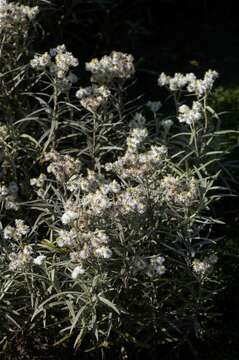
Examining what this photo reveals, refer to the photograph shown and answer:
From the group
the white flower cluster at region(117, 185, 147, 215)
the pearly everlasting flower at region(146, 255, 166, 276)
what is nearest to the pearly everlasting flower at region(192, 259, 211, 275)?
the pearly everlasting flower at region(146, 255, 166, 276)

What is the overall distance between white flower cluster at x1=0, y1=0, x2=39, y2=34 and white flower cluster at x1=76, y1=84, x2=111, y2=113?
1.58ft

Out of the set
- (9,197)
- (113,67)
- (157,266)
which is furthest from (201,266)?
(113,67)

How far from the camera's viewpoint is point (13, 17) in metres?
3.71

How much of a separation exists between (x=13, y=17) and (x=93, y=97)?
56 centimetres

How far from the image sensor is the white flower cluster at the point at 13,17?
144 inches

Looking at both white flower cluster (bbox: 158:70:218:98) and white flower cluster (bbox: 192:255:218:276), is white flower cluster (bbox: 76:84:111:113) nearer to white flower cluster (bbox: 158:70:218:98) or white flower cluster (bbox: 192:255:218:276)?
white flower cluster (bbox: 158:70:218:98)

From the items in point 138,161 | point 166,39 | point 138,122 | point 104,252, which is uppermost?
point 138,161

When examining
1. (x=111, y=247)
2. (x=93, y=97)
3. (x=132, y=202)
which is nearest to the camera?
(x=132, y=202)

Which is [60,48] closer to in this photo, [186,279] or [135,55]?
[186,279]

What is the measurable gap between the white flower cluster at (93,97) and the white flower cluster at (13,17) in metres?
0.48

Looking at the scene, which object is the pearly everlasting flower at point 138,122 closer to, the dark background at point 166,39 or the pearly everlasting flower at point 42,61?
the pearly everlasting flower at point 42,61

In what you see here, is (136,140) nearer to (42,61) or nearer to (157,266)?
(157,266)

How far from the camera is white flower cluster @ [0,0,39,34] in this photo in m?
3.67

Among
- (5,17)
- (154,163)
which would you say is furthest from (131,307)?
(5,17)
